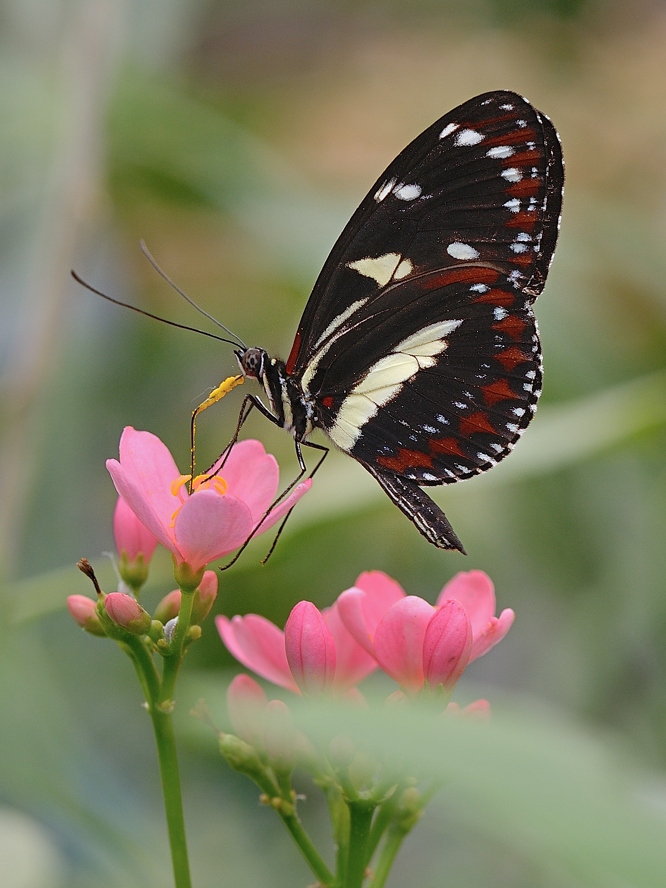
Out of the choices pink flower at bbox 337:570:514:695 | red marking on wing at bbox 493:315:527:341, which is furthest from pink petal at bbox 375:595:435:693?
red marking on wing at bbox 493:315:527:341

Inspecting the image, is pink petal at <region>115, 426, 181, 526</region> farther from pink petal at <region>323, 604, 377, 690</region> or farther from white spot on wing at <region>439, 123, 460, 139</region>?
white spot on wing at <region>439, 123, 460, 139</region>

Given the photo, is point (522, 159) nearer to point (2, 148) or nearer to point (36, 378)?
point (36, 378)

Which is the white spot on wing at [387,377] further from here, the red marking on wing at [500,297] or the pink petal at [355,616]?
the pink petal at [355,616]

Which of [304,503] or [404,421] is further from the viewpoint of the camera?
[304,503]

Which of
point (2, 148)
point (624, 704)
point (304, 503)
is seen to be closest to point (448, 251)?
point (304, 503)

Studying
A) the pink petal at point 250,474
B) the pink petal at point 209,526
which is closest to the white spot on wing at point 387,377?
the pink petal at point 250,474

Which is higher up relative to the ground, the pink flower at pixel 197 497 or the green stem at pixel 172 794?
the pink flower at pixel 197 497

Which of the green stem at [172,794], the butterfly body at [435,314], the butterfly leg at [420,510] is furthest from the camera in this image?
the butterfly body at [435,314]
